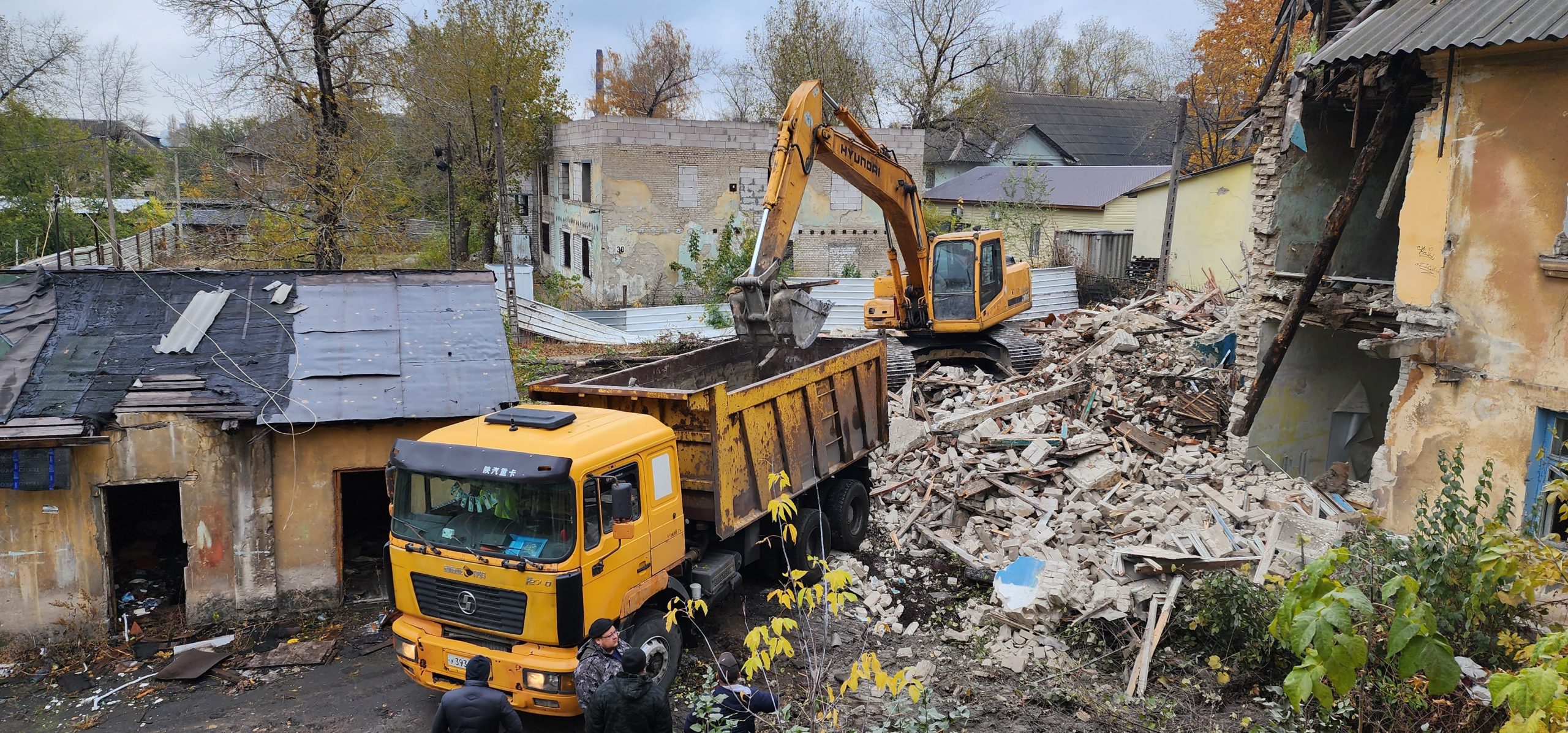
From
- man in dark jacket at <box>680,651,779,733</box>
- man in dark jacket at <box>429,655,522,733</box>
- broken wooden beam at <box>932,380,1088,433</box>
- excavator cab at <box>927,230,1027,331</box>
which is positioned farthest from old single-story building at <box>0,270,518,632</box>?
excavator cab at <box>927,230,1027,331</box>

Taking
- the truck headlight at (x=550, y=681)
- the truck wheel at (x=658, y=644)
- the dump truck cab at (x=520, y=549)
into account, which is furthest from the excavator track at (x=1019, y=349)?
the truck headlight at (x=550, y=681)

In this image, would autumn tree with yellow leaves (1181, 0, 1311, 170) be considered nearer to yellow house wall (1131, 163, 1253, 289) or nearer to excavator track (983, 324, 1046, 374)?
yellow house wall (1131, 163, 1253, 289)

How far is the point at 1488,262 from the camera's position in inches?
346

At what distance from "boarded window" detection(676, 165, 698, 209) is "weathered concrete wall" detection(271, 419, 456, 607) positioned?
18.5m

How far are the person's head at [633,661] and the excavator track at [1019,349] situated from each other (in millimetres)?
12227

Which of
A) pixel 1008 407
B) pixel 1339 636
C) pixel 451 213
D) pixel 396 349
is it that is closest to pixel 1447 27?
pixel 1339 636

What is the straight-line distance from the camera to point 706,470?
8.39 meters

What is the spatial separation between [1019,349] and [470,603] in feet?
40.8

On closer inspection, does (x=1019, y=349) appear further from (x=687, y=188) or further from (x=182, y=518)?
(x=687, y=188)

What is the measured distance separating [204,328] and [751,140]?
1941 cm

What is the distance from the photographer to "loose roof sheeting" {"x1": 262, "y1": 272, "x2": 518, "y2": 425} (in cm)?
964

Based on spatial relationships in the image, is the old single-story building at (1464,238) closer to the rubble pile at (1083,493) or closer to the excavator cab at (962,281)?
the rubble pile at (1083,493)

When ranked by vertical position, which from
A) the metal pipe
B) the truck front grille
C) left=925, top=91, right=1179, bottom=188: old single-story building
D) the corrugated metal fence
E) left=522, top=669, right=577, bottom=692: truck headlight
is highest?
left=925, top=91, right=1179, bottom=188: old single-story building

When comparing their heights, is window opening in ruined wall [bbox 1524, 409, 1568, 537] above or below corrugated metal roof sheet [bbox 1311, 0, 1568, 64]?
below
